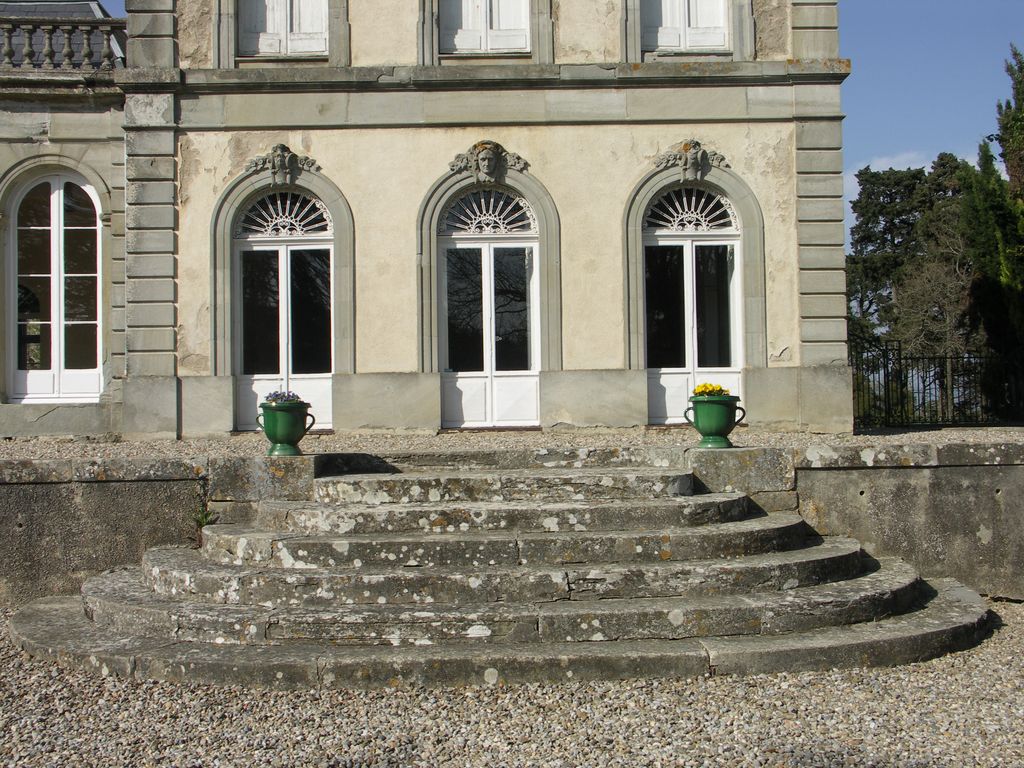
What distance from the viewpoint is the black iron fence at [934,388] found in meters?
13.5

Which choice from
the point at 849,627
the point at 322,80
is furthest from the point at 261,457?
the point at 322,80

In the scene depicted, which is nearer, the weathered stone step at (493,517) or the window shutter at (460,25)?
the weathered stone step at (493,517)

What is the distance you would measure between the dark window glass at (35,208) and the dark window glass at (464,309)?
5.47 metres

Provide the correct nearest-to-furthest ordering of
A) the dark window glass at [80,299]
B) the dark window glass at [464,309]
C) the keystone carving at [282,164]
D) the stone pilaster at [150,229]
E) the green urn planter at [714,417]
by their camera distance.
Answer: the green urn planter at [714,417]
the stone pilaster at [150,229]
the keystone carving at [282,164]
the dark window glass at [464,309]
the dark window glass at [80,299]

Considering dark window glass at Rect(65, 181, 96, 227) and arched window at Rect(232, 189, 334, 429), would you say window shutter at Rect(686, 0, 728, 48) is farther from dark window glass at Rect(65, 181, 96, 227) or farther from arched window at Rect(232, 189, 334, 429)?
dark window glass at Rect(65, 181, 96, 227)

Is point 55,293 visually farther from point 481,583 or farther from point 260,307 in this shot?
point 481,583

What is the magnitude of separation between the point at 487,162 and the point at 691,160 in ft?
7.73

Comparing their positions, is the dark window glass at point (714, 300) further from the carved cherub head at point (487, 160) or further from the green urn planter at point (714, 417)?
the green urn planter at point (714, 417)

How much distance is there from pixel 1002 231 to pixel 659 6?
21.9 feet

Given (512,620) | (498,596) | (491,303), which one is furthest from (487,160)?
(512,620)

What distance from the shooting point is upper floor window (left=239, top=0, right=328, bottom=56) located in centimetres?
1035

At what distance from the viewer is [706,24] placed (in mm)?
10516

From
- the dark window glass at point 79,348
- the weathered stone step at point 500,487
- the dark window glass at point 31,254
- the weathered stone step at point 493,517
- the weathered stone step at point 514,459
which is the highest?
the dark window glass at point 31,254

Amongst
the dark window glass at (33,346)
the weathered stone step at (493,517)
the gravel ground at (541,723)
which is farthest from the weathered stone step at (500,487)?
the dark window glass at (33,346)
